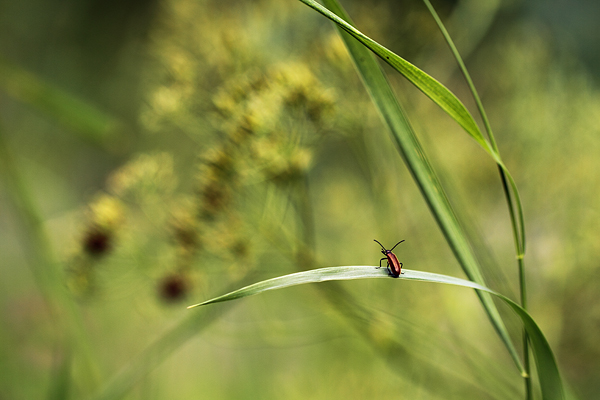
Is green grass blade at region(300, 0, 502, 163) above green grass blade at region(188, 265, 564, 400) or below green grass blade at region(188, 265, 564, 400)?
above

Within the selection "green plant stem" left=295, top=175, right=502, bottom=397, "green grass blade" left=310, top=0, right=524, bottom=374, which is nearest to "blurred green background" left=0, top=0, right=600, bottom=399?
"green plant stem" left=295, top=175, right=502, bottom=397

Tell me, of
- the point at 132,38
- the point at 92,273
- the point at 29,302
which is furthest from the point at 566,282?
the point at 132,38

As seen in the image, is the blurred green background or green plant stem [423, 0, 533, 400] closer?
green plant stem [423, 0, 533, 400]

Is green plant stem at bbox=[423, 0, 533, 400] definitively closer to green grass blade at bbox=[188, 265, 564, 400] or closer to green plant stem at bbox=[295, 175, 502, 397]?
green grass blade at bbox=[188, 265, 564, 400]

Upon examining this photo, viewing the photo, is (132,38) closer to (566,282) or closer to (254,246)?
(254,246)

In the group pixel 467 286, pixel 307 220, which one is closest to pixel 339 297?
pixel 307 220

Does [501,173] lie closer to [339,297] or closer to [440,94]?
[440,94]
